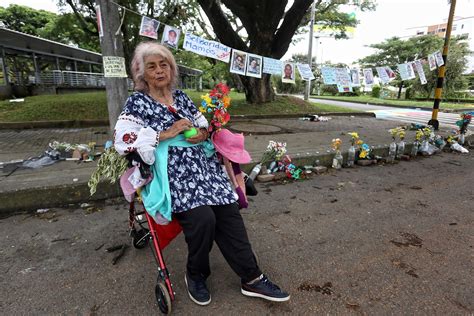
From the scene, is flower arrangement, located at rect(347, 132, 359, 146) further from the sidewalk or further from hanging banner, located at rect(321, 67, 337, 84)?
hanging banner, located at rect(321, 67, 337, 84)

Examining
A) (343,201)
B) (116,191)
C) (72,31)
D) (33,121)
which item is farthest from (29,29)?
(343,201)

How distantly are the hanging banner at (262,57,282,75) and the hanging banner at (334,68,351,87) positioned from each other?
1559 mm

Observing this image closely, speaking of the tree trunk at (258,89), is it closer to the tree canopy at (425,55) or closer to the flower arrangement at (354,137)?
the flower arrangement at (354,137)

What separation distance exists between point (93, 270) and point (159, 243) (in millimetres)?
664

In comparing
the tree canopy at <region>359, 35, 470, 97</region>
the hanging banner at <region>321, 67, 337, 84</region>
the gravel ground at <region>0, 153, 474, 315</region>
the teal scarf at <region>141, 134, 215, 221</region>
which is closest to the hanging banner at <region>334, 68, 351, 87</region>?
the hanging banner at <region>321, 67, 337, 84</region>

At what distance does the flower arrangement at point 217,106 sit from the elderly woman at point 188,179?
0.12 m

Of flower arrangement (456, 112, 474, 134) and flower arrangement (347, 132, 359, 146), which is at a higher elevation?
flower arrangement (456, 112, 474, 134)

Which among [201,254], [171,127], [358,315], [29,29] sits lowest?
[358,315]

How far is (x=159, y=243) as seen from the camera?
183 centimetres

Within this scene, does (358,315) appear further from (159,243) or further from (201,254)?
(159,243)

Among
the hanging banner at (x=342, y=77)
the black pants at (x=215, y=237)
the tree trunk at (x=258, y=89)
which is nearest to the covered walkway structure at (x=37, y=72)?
the tree trunk at (x=258, y=89)

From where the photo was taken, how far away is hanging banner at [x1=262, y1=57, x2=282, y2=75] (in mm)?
6711

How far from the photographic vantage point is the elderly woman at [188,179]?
5.76 ft

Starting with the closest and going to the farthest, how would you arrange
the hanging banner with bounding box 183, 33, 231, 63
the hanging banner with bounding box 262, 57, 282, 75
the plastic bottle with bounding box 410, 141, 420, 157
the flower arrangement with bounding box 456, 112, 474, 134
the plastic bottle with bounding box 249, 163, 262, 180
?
the plastic bottle with bounding box 249, 163, 262, 180, the hanging banner with bounding box 183, 33, 231, 63, the plastic bottle with bounding box 410, 141, 420, 157, the flower arrangement with bounding box 456, 112, 474, 134, the hanging banner with bounding box 262, 57, 282, 75
